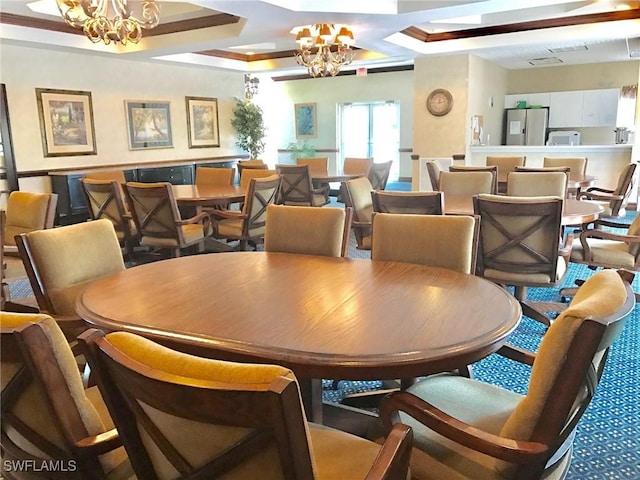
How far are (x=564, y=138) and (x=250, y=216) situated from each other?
706 cm

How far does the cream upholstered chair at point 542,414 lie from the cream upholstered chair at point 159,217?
3.26 meters

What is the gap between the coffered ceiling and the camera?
15.9ft

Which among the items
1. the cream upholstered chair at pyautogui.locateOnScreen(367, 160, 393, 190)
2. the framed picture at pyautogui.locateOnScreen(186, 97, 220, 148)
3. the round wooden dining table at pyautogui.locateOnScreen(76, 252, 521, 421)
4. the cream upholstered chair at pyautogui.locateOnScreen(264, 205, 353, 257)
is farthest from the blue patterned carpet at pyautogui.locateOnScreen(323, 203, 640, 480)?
the framed picture at pyautogui.locateOnScreen(186, 97, 220, 148)

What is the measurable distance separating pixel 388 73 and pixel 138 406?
11270mm

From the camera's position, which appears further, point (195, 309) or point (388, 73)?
point (388, 73)

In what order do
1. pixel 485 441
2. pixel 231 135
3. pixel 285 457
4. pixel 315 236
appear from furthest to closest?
pixel 231 135
pixel 315 236
pixel 485 441
pixel 285 457

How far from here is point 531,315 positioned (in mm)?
3496

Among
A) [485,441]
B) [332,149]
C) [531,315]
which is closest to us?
[485,441]

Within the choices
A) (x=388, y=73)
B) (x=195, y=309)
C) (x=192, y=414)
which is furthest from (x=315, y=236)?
(x=388, y=73)

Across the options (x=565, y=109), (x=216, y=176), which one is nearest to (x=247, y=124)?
(x=216, y=176)

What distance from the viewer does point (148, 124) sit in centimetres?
834

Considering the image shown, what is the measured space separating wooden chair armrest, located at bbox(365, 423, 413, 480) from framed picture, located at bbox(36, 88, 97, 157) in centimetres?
717

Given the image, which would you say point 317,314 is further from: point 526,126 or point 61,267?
point 526,126

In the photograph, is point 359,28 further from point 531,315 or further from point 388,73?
point 388,73
